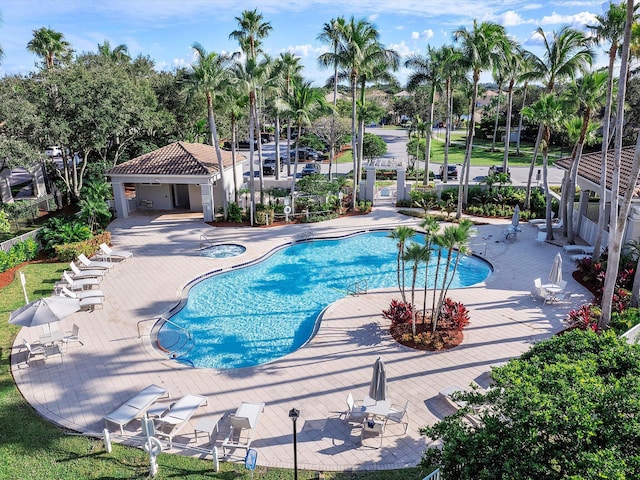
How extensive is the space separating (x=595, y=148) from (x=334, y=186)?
4058 centimetres

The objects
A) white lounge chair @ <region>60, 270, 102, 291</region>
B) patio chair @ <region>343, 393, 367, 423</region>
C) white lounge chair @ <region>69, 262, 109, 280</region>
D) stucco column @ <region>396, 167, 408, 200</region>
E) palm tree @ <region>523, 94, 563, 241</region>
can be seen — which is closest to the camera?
patio chair @ <region>343, 393, 367, 423</region>

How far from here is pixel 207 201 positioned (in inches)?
1178

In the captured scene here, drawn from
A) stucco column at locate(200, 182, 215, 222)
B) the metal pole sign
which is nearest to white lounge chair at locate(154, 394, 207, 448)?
the metal pole sign

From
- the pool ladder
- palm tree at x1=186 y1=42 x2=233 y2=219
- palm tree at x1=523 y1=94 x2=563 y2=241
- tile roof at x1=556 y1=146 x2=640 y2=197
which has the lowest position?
the pool ladder

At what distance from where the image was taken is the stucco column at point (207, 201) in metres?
29.8

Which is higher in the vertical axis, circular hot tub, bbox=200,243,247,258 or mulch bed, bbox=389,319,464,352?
circular hot tub, bbox=200,243,247,258

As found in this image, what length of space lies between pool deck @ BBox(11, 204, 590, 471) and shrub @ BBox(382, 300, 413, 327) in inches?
21.1

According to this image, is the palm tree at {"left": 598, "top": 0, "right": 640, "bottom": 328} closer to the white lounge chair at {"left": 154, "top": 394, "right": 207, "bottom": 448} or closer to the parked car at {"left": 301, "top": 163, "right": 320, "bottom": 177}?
the white lounge chair at {"left": 154, "top": 394, "right": 207, "bottom": 448}

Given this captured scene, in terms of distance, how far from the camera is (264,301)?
19.8 m

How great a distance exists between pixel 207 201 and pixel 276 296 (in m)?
12.1

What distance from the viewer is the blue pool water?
1614 cm

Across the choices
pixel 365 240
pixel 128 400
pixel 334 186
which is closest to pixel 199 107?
pixel 334 186

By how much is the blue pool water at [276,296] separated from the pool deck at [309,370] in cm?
98

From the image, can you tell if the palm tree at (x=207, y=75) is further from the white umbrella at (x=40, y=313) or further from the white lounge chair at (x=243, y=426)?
the white lounge chair at (x=243, y=426)
